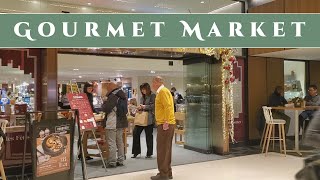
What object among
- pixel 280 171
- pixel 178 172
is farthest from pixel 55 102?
pixel 280 171

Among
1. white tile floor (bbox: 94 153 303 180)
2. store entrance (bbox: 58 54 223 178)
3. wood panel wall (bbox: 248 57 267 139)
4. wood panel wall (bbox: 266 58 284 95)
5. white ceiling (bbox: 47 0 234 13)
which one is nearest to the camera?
white tile floor (bbox: 94 153 303 180)

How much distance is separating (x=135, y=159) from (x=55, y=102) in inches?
75.1

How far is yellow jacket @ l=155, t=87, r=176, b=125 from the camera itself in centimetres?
471

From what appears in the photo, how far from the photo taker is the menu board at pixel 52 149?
3971 mm

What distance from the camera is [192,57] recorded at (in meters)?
7.15

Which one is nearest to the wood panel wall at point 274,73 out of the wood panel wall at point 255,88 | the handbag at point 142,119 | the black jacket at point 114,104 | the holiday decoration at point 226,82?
the wood panel wall at point 255,88

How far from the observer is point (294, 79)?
913 cm

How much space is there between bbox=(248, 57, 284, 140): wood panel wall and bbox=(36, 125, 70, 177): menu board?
199 inches

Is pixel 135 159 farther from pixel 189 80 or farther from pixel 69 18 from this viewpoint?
pixel 69 18

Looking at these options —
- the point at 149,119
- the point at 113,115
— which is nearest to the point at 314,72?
the point at 149,119

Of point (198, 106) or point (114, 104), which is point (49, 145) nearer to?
point (114, 104)

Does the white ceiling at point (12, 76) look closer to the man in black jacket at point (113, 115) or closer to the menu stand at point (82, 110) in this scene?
the menu stand at point (82, 110)

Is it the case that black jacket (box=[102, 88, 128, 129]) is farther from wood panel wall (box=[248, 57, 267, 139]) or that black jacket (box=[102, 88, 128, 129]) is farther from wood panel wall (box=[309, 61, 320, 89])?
wood panel wall (box=[309, 61, 320, 89])

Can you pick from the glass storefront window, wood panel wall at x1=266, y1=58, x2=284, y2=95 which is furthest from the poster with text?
the glass storefront window
